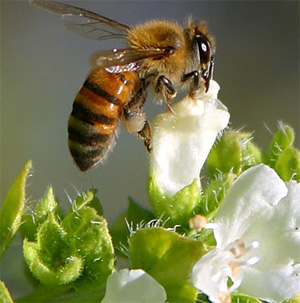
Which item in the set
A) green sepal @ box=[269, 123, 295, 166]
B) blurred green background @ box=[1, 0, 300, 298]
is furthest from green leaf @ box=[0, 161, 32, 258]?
blurred green background @ box=[1, 0, 300, 298]

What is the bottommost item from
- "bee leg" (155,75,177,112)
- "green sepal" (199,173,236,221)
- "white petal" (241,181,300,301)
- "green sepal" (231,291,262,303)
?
"green sepal" (231,291,262,303)

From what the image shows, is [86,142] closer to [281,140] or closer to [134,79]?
[134,79]

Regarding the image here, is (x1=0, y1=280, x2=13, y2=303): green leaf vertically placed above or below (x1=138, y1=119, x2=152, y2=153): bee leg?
below

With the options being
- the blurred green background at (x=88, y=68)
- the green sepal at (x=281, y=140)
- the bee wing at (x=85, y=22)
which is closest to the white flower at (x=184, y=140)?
the green sepal at (x=281, y=140)

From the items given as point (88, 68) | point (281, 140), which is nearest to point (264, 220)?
point (281, 140)

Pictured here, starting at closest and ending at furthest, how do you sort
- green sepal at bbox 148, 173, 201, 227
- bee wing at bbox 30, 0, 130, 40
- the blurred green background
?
green sepal at bbox 148, 173, 201, 227 → bee wing at bbox 30, 0, 130, 40 → the blurred green background

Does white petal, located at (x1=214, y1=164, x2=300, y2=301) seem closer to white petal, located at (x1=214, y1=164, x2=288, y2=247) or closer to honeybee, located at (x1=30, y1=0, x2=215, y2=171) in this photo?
white petal, located at (x1=214, y1=164, x2=288, y2=247)

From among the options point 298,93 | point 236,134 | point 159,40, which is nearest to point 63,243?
point 236,134
